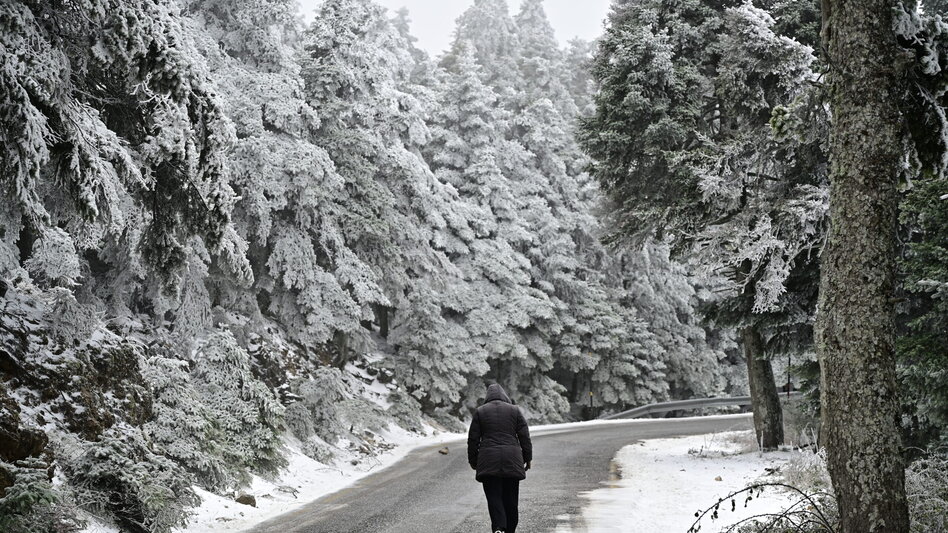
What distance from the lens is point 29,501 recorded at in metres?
5.57

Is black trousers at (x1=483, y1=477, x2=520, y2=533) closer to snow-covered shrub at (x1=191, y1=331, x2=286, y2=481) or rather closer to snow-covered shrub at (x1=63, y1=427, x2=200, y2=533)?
snow-covered shrub at (x1=63, y1=427, x2=200, y2=533)

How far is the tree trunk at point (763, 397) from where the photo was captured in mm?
14250

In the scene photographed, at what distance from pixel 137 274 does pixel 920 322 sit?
Answer: 1283cm

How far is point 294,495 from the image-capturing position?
1132cm

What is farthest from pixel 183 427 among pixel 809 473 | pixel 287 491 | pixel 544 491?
pixel 809 473

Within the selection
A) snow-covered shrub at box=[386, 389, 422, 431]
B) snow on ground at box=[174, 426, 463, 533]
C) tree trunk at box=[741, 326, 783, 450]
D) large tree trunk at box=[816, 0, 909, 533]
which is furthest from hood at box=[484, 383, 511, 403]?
snow-covered shrub at box=[386, 389, 422, 431]

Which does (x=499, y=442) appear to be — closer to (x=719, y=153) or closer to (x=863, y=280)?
(x=863, y=280)

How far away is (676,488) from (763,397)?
14.3ft

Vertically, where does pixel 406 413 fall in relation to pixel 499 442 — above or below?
below

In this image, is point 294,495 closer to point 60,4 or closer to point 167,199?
point 167,199

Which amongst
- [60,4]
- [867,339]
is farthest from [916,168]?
[60,4]

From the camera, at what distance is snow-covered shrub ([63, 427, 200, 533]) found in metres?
7.16

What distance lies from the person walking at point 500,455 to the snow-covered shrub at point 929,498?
11.0 feet

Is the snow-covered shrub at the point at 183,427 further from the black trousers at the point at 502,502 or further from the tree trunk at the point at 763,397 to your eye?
the tree trunk at the point at 763,397
